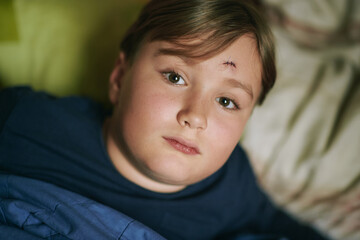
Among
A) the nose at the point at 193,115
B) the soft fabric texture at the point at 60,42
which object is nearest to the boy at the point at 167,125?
the nose at the point at 193,115

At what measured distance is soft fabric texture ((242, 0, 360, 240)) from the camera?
945 millimetres

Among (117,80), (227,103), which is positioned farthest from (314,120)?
(117,80)

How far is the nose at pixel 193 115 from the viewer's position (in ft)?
2.09

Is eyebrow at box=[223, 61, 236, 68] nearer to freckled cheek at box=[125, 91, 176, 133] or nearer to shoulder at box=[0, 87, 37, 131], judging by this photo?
freckled cheek at box=[125, 91, 176, 133]

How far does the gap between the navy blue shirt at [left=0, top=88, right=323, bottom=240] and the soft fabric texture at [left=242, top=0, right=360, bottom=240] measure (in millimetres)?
123

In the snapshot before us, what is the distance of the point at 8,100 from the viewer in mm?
824

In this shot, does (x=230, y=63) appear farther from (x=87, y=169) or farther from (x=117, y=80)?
(x=87, y=169)

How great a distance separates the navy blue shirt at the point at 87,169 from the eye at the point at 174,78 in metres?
0.29

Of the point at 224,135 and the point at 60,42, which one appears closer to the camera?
the point at 224,135

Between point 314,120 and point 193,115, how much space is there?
0.56 m

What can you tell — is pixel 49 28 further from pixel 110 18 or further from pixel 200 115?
pixel 200 115

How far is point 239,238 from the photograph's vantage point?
91 cm

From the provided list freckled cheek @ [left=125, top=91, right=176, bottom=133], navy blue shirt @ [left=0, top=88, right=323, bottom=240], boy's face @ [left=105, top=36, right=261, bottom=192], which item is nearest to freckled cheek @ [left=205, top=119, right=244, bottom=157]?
boy's face @ [left=105, top=36, right=261, bottom=192]

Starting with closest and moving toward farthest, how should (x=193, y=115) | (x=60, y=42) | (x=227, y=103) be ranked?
(x=193, y=115) < (x=227, y=103) < (x=60, y=42)
